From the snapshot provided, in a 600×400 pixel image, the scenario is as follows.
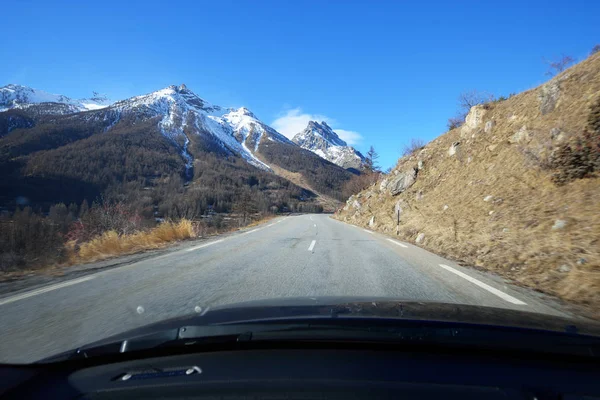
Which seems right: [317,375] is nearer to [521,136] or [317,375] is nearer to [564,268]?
[564,268]

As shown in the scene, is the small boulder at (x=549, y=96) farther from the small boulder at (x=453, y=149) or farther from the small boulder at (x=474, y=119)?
the small boulder at (x=453, y=149)

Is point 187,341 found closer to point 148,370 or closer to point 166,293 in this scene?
point 148,370

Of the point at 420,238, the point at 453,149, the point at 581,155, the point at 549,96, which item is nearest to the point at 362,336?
the point at 581,155

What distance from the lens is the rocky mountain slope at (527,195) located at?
6.28 metres

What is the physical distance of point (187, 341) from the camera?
2.02m

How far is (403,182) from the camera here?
24.8 m

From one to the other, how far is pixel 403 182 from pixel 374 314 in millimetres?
23735

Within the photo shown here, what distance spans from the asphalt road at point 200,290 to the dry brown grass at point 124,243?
7.73 feet

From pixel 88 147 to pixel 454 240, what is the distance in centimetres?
15700

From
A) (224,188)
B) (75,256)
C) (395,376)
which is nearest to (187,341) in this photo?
(395,376)

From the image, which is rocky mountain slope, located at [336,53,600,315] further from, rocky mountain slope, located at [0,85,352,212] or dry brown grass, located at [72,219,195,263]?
rocky mountain slope, located at [0,85,352,212]

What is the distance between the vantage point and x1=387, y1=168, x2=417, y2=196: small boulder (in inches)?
952

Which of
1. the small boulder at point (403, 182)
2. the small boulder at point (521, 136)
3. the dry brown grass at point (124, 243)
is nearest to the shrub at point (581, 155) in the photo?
the small boulder at point (521, 136)

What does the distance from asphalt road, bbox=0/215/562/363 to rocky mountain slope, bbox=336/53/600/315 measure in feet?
3.92
